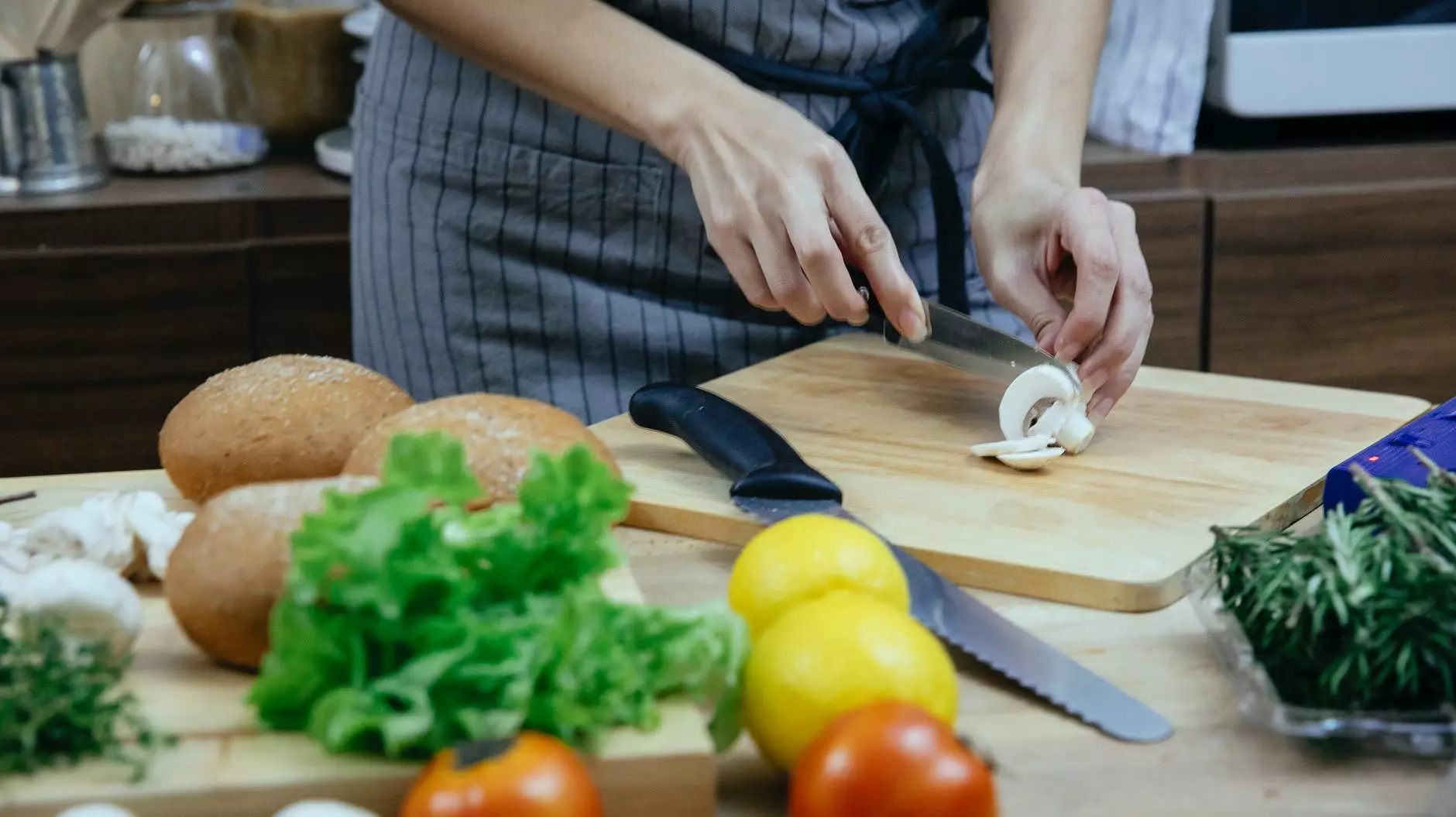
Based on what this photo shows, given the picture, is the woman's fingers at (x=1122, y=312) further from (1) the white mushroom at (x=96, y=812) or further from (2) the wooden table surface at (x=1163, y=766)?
(1) the white mushroom at (x=96, y=812)

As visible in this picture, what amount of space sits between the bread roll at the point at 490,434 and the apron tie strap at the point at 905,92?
1.73ft

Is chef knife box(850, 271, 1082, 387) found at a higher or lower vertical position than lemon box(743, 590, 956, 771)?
lower

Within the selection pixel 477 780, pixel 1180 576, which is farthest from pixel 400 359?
pixel 477 780

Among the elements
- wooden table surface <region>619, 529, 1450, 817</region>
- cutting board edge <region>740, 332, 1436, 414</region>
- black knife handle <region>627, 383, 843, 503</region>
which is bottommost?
cutting board edge <region>740, 332, 1436, 414</region>

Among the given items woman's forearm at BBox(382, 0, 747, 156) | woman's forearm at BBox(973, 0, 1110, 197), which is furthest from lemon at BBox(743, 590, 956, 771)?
woman's forearm at BBox(973, 0, 1110, 197)

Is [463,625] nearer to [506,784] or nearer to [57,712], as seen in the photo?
[506,784]

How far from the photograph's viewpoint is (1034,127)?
128 cm

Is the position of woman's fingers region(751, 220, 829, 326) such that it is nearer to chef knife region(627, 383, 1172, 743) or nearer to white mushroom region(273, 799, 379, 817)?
chef knife region(627, 383, 1172, 743)

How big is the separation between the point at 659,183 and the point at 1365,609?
78 cm

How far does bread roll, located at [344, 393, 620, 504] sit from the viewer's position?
0.79 metres

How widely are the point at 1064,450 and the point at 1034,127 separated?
13.0 inches

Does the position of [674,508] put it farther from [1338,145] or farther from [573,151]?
[1338,145]

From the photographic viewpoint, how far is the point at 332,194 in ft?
6.14

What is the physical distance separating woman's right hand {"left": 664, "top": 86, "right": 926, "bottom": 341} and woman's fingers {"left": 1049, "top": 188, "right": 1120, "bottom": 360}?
0.13m
